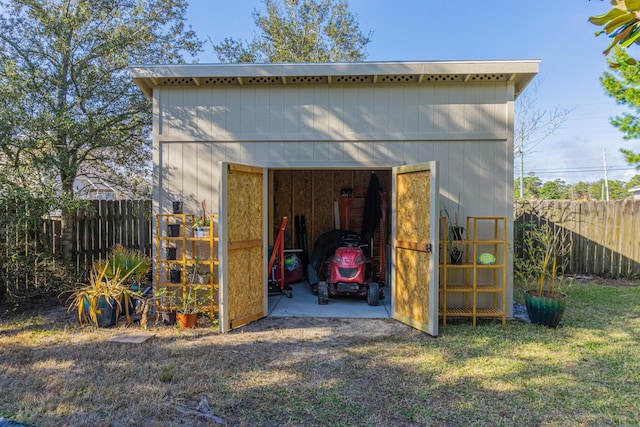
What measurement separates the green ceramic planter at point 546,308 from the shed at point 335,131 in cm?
30

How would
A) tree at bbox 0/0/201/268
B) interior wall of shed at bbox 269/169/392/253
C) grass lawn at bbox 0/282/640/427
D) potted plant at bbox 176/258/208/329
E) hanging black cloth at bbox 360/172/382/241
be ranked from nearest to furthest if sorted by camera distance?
grass lawn at bbox 0/282/640/427
potted plant at bbox 176/258/208/329
tree at bbox 0/0/201/268
hanging black cloth at bbox 360/172/382/241
interior wall of shed at bbox 269/169/392/253

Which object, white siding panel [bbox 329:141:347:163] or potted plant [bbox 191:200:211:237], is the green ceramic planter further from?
potted plant [bbox 191:200:211:237]

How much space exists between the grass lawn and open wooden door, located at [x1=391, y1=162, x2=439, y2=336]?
0.84 ft

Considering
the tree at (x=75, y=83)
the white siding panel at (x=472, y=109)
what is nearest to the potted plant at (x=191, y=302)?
the tree at (x=75, y=83)

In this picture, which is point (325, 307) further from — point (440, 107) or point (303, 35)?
point (303, 35)

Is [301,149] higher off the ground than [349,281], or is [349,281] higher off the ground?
[301,149]

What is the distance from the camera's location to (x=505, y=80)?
4871 millimetres

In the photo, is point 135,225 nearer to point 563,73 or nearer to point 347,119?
point 347,119

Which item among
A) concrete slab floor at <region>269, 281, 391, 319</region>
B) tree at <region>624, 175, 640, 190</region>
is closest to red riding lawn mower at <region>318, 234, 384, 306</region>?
concrete slab floor at <region>269, 281, 391, 319</region>

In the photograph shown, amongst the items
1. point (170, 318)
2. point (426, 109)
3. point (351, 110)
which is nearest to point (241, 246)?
point (170, 318)

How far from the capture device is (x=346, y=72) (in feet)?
15.7

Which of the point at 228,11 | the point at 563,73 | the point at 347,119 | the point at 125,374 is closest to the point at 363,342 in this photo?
the point at 125,374

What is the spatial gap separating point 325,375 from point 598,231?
7.37 meters

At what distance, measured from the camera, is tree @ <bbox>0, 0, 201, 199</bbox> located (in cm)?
563
